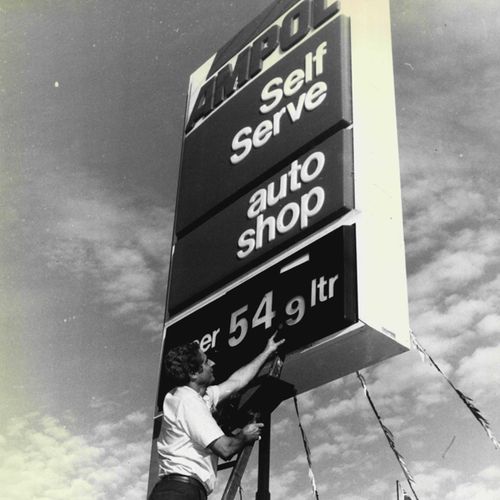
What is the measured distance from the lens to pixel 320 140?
19.5 feet

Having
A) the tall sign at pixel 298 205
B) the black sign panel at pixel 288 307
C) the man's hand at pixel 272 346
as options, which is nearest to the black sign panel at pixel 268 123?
the tall sign at pixel 298 205

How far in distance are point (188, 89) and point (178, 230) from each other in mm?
1883

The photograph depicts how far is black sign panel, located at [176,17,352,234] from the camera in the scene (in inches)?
239

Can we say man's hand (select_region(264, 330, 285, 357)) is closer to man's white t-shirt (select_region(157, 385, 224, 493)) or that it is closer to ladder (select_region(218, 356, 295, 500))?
ladder (select_region(218, 356, 295, 500))

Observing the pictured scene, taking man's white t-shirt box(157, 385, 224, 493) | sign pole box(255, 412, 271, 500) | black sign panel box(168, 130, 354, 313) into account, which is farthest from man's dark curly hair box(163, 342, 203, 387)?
black sign panel box(168, 130, 354, 313)

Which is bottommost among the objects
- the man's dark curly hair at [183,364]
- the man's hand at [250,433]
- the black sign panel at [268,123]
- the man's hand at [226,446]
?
the man's hand at [226,446]

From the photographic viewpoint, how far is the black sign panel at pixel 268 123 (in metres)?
6.08

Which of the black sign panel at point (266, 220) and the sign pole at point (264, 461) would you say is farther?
the black sign panel at point (266, 220)

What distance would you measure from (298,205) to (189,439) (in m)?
2.29

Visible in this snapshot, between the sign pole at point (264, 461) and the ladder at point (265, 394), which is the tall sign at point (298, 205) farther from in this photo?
the sign pole at point (264, 461)

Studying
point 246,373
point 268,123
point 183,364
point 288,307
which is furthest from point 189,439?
point 268,123

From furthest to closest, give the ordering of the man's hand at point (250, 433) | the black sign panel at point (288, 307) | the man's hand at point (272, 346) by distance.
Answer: the man's hand at point (272, 346) → the black sign panel at point (288, 307) → the man's hand at point (250, 433)

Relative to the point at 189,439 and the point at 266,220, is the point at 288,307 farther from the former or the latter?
the point at 189,439

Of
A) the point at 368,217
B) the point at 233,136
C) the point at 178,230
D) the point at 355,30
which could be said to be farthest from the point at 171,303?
the point at 355,30
